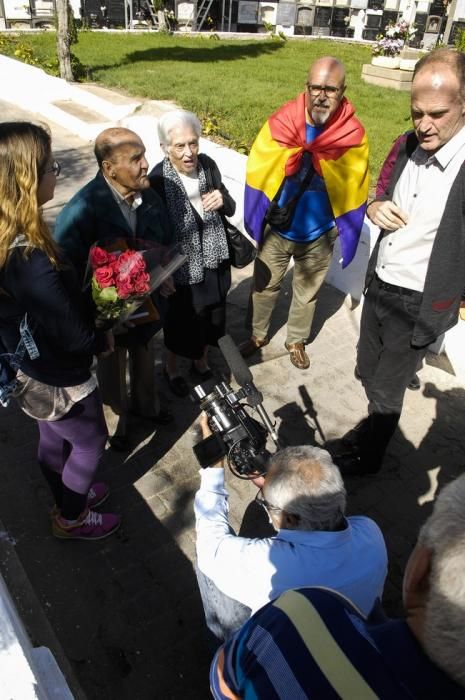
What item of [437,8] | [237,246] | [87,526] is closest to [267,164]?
[237,246]

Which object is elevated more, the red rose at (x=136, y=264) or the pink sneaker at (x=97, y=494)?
the red rose at (x=136, y=264)

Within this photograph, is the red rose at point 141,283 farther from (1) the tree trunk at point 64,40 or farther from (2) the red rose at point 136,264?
(1) the tree trunk at point 64,40

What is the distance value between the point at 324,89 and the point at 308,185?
63cm

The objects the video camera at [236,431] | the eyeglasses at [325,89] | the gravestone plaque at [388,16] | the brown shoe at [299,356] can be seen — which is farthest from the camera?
the gravestone plaque at [388,16]

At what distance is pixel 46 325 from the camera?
1.99m

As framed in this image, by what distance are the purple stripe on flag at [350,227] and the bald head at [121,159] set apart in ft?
5.50

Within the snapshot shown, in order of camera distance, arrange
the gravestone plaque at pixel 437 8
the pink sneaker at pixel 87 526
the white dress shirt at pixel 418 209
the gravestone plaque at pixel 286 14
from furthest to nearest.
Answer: the gravestone plaque at pixel 286 14
the gravestone plaque at pixel 437 8
the pink sneaker at pixel 87 526
the white dress shirt at pixel 418 209

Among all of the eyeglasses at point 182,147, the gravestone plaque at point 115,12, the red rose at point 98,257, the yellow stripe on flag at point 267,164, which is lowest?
the red rose at point 98,257

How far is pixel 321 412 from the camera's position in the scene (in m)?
3.85

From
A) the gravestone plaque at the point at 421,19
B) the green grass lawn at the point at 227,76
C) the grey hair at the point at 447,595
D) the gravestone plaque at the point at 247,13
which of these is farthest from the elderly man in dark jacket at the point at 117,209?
the gravestone plaque at the point at 421,19

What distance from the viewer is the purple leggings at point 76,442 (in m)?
2.36

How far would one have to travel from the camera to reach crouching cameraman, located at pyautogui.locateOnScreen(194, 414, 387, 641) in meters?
1.62

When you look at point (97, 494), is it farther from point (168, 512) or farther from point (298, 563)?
point (298, 563)

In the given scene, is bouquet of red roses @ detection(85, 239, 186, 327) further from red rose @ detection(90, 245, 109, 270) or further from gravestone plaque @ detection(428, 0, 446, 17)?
gravestone plaque @ detection(428, 0, 446, 17)
